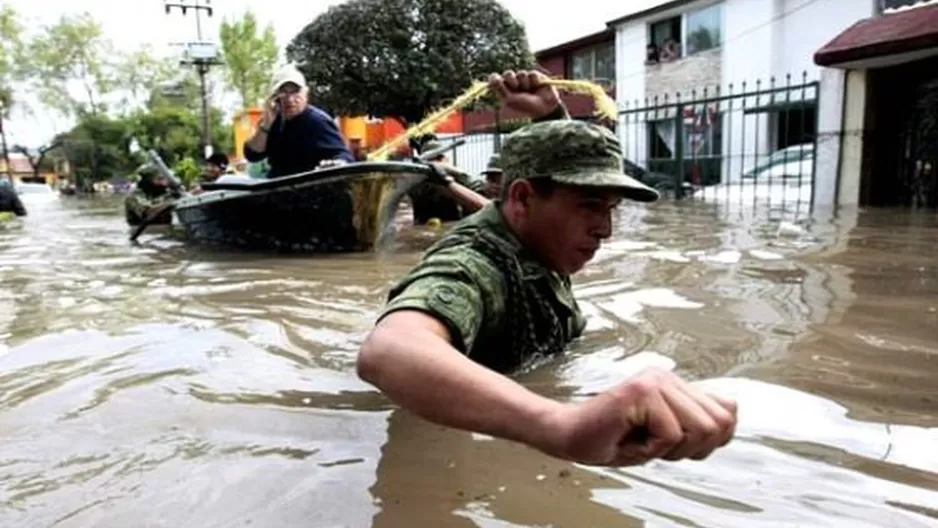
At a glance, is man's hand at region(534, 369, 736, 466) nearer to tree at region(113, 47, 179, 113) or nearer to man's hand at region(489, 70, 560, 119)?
man's hand at region(489, 70, 560, 119)

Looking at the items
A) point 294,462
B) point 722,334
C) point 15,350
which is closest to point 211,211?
point 15,350

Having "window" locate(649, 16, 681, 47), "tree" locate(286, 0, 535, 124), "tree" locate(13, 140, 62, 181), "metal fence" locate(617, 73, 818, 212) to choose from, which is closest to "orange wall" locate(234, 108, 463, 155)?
"tree" locate(286, 0, 535, 124)

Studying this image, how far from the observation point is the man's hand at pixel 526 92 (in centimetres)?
282

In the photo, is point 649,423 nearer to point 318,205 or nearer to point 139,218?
point 318,205

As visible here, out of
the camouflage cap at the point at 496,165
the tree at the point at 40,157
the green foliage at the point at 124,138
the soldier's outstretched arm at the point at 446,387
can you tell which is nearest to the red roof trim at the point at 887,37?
the camouflage cap at the point at 496,165

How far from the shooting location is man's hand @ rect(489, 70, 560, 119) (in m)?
2.82

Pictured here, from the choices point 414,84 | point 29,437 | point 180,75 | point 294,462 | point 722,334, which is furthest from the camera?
point 180,75

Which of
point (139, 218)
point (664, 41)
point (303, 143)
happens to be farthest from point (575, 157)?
point (664, 41)

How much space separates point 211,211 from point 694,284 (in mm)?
4876

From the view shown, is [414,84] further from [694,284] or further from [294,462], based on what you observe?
[294,462]

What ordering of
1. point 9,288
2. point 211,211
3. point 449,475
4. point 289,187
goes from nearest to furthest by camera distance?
point 449,475, point 9,288, point 289,187, point 211,211

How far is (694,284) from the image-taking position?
476cm

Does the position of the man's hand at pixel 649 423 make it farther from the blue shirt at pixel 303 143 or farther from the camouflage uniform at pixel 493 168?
the blue shirt at pixel 303 143

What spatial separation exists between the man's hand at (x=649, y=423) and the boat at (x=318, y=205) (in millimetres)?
5673
